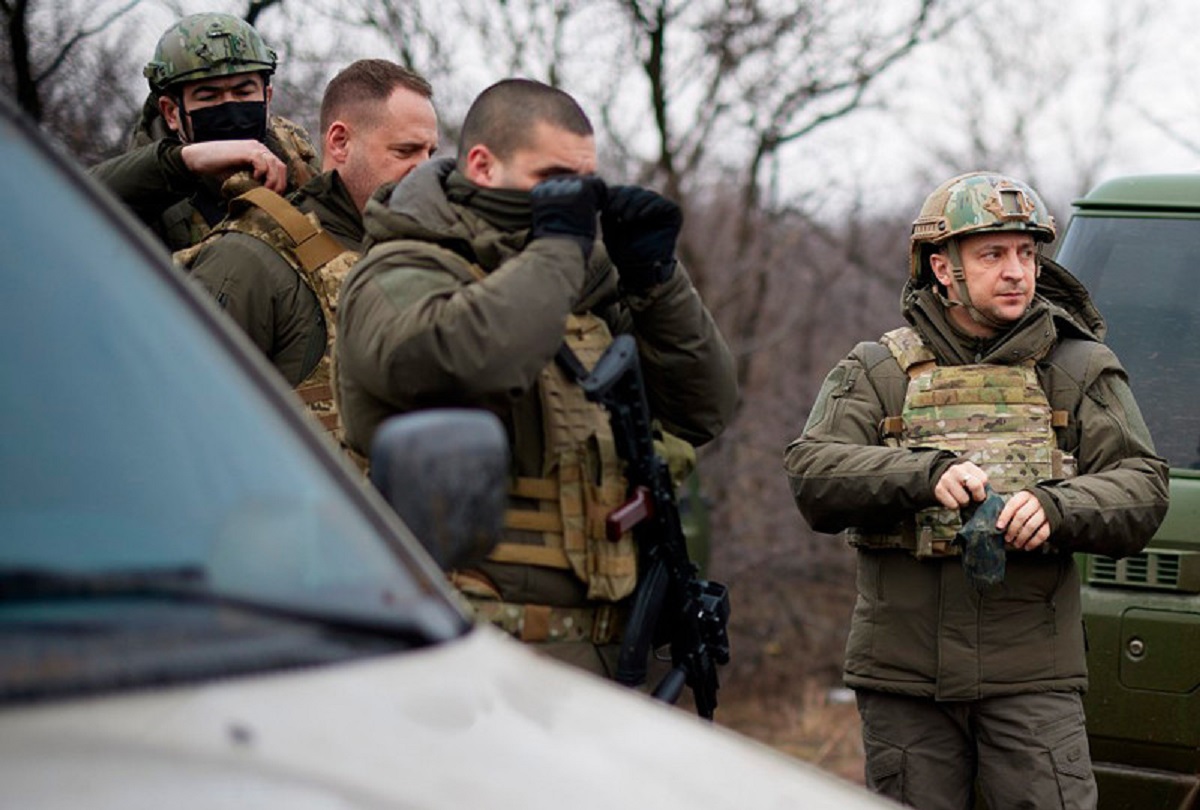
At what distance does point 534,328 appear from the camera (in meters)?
3.50

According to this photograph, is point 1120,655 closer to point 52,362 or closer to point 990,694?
point 990,694

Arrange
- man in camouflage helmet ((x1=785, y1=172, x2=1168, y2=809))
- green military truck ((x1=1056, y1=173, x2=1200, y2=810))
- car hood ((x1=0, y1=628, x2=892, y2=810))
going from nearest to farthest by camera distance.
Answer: car hood ((x1=0, y1=628, x2=892, y2=810)) < man in camouflage helmet ((x1=785, y1=172, x2=1168, y2=809)) < green military truck ((x1=1056, y1=173, x2=1200, y2=810))

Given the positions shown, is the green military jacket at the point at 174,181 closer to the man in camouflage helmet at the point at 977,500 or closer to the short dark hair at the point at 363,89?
the short dark hair at the point at 363,89

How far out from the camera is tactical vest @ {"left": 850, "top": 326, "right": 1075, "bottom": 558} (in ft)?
14.8

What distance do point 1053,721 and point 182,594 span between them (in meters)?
2.98

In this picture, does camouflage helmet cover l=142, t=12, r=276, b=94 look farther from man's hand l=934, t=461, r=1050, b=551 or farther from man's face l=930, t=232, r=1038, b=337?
man's hand l=934, t=461, r=1050, b=551

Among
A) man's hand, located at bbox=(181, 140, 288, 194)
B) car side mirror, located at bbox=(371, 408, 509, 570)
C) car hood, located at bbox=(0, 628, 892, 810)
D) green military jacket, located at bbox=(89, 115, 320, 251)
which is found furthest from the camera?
green military jacket, located at bbox=(89, 115, 320, 251)

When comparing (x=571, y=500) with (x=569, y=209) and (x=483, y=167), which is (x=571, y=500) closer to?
(x=569, y=209)

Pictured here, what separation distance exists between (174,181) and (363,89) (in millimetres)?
639

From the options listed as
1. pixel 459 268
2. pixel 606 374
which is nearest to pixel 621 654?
pixel 606 374

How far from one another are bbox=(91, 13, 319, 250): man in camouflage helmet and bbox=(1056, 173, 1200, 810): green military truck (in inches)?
101

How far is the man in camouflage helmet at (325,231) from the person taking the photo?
184 inches

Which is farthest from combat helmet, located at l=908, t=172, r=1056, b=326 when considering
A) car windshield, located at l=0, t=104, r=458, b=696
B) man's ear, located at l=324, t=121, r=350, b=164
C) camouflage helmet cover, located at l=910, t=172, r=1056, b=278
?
car windshield, located at l=0, t=104, r=458, b=696

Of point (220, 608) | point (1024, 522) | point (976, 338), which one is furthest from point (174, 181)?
point (220, 608)
